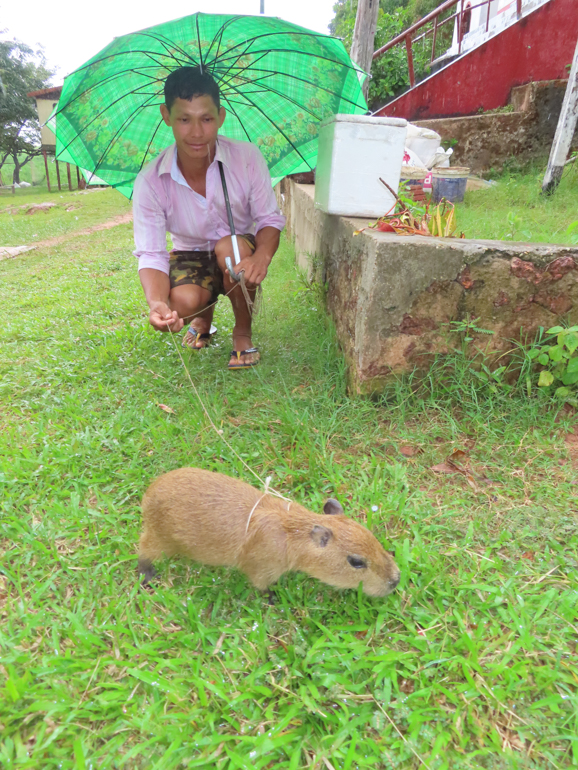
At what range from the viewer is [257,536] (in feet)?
5.45

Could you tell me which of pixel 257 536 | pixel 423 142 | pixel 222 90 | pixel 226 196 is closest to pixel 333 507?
pixel 257 536

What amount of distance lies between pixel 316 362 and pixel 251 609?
5.97ft

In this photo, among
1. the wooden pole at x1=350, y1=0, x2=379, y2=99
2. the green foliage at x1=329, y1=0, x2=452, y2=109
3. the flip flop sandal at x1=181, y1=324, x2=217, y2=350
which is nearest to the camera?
the flip flop sandal at x1=181, y1=324, x2=217, y2=350

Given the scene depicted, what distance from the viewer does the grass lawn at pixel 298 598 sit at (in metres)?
1.32

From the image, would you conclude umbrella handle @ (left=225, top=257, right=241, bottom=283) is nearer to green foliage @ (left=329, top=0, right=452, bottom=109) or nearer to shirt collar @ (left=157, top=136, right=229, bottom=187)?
shirt collar @ (left=157, top=136, right=229, bottom=187)

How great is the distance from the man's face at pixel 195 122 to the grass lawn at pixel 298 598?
1.53m

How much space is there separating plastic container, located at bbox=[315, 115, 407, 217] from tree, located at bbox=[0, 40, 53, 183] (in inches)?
1194

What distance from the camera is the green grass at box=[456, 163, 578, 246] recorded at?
4017 mm

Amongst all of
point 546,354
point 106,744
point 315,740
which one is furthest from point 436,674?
point 546,354

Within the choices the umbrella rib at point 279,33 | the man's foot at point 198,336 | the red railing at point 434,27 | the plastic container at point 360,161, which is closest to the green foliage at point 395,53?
Result: the red railing at point 434,27

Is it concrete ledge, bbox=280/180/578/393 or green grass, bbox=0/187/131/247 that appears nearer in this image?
concrete ledge, bbox=280/180/578/393

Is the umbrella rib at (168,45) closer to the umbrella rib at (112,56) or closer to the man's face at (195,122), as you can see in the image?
the umbrella rib at (112,56)

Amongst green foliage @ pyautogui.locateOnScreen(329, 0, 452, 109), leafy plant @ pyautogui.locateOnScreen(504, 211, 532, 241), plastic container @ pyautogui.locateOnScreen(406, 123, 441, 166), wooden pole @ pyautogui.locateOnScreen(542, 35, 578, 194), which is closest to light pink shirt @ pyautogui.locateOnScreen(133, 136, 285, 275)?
leafy plant @ pyautogui.locateOnScreen(504, 211, 532, 241)

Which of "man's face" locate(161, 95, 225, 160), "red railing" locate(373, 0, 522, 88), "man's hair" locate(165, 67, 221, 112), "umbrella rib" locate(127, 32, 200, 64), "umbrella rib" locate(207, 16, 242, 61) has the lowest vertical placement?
"man's face" locate(161, 95, 225, 160)
